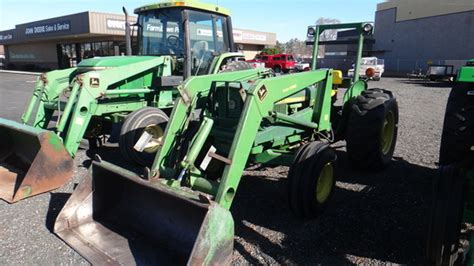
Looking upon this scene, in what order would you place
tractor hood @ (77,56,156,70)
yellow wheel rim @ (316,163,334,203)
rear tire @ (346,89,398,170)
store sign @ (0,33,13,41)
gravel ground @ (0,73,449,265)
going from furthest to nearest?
store sign @ (0,33,13,41), tractor hood @ (77,56,156,70), rear tire @ (346,89,398,170), yellow wheel rim @ (316,163,334,203), gravel ground @ (0,73,449,265)

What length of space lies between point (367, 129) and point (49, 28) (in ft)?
116

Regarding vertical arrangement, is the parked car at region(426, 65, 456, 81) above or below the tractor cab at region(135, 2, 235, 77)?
below

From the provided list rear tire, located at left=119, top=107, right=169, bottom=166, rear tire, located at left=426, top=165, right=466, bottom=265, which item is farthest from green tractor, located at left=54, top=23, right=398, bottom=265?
rear tire, located at left=119, top=107, right=169, bottom=166

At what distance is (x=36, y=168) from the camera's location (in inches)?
173

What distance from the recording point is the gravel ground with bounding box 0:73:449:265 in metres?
3.30

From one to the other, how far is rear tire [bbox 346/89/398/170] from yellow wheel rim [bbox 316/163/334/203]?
0.97 metres

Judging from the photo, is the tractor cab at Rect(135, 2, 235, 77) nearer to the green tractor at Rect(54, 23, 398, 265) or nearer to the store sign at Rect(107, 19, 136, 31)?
the green tractor at Rect(54, 23, 398, 265)

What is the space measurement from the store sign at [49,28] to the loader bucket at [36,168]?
2898cm

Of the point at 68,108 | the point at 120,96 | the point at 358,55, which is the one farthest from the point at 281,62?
the point at 68,108

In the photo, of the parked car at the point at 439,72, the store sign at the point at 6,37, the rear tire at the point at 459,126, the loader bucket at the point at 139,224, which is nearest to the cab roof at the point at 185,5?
the loader bucket at the point at 139,224

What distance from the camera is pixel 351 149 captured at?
4.92m

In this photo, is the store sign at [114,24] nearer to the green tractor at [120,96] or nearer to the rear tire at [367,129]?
the green tractor at [120,96]

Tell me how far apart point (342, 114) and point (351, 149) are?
2.08 feet

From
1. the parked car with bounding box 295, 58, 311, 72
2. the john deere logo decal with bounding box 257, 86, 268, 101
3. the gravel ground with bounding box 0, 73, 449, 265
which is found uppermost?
the parked car with bounding box 295, 58, 311, 72
